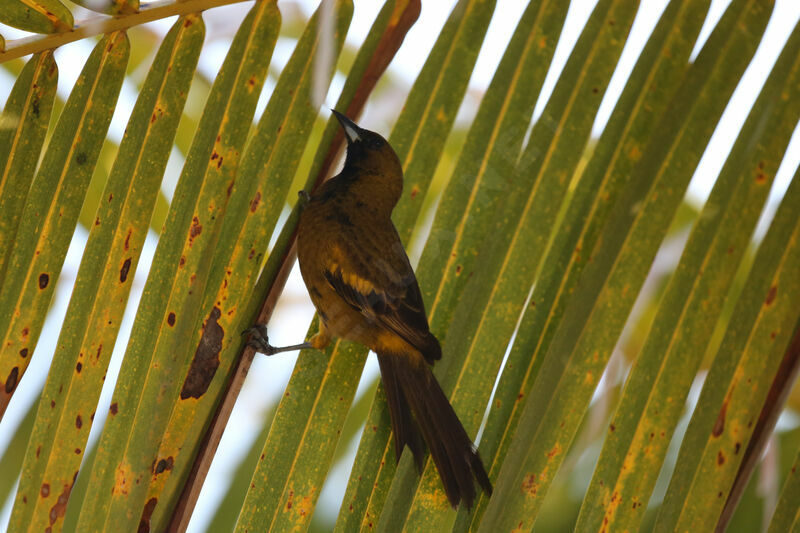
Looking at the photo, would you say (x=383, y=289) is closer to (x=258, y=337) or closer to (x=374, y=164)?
(x=374, y=164)

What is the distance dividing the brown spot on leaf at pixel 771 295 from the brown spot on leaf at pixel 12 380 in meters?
1.55

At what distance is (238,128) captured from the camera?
1782 millimetres

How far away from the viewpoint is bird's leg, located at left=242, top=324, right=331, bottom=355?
1.80m

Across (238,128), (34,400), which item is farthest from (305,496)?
(34,400)

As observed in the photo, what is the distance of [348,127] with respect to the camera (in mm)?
1947

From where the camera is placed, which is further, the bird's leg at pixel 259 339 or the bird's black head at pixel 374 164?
the bird's black head at pixel 374 164

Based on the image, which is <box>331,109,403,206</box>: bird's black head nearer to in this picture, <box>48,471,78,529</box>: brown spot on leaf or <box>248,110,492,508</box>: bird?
<box>248,110,492,508</box>: bird

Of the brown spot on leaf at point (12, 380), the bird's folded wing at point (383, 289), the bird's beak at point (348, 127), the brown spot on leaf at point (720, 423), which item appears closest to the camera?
the brown spot on leaf at point (720, 423)

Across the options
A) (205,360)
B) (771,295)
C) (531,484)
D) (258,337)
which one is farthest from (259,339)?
(771,295)

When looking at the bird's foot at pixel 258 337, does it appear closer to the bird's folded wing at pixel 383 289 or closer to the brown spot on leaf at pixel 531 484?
the bird's folded wing at pixel 383 289

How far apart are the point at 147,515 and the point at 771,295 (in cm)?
133

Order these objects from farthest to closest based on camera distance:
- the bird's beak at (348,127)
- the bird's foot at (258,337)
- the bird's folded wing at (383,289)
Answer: the bird's folded wing at (383,289) < the bird's beak at (348,127) < the bird's foot at (258,337)

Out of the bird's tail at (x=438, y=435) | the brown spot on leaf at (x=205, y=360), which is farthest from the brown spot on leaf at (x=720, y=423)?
the brown spot on leaf at (x=205, y=360)

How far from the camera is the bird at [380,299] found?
175 cm
